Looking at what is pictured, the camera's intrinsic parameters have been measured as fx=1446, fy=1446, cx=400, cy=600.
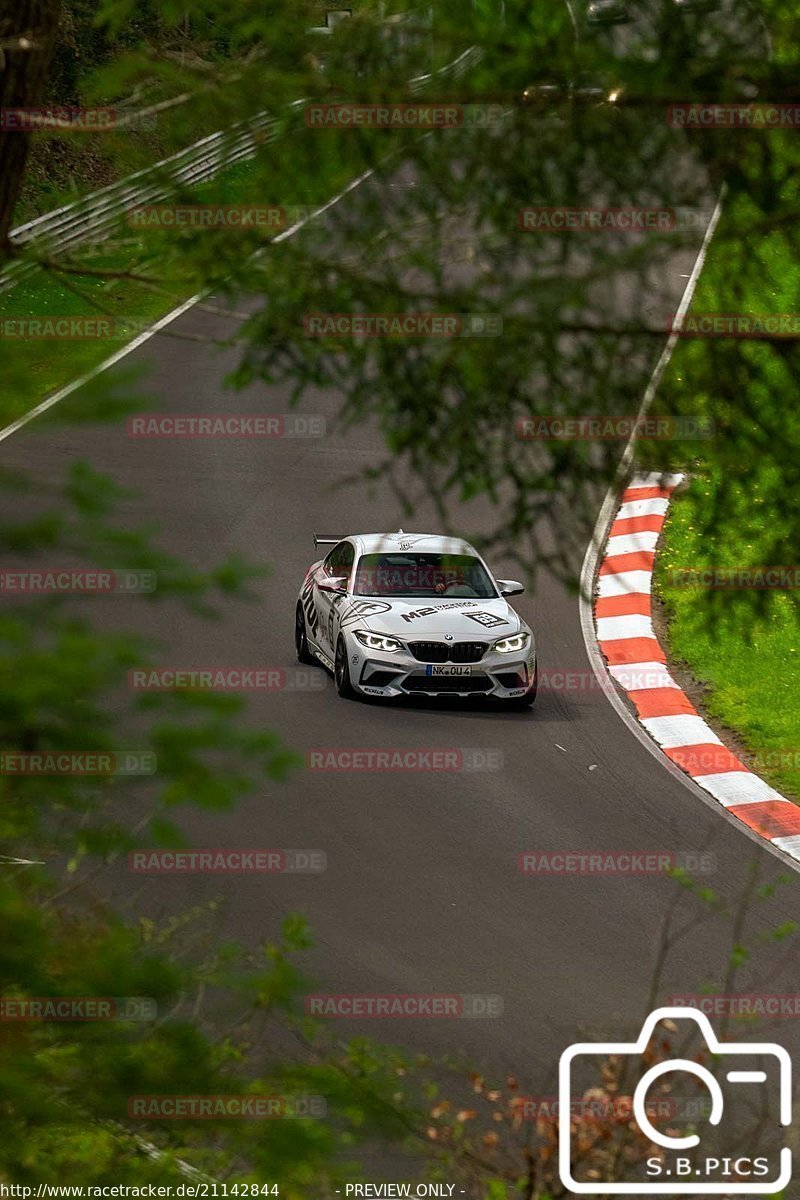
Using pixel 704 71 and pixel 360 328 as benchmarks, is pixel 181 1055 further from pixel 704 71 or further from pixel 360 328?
pixel 704 71

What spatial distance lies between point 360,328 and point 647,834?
24.8 feet

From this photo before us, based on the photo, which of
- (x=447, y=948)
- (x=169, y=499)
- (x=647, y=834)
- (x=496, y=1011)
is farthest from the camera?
(x=169, y=499)

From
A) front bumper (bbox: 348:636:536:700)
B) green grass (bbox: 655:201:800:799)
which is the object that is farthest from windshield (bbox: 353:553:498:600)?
green grass (bbox: 655:201:800:799)

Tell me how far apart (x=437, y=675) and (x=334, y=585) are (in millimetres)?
1462

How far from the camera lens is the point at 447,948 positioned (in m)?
9.34

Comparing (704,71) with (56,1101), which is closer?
(56,1101)

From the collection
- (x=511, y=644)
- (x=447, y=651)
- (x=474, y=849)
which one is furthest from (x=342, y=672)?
(x=474, y=849)

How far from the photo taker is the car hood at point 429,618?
1395 cm

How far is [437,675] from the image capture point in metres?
14.1

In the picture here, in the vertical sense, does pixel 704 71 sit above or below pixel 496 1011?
above

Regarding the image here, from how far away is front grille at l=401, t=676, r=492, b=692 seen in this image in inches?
556

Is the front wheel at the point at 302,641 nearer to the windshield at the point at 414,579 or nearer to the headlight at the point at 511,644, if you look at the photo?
the windshield at the point at 414,579

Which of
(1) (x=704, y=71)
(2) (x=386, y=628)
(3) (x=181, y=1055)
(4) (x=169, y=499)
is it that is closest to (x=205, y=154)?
(1) (x=704, y=71)

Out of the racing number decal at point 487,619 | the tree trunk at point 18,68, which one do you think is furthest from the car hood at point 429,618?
the tree trunk at point 18,68
